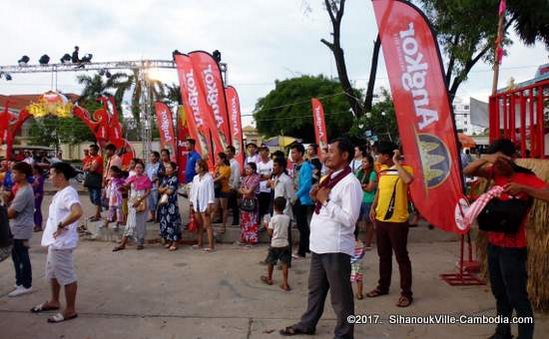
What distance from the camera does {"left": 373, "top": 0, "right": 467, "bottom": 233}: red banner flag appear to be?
4.81m

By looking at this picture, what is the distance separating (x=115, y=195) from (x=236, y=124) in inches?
165

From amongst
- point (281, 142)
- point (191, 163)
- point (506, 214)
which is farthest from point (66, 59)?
point (506, 214)

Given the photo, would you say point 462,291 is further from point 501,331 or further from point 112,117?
point 112,117

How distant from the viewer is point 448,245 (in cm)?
785

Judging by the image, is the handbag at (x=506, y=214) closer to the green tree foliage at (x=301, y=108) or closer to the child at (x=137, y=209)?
the child at (x=137, y=209)

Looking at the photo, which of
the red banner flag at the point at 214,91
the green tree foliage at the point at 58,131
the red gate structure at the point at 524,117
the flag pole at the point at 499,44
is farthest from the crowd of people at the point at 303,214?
the green tree foliage at the point at 58,131

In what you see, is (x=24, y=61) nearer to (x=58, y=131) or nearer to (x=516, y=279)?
(x=58, y=131)

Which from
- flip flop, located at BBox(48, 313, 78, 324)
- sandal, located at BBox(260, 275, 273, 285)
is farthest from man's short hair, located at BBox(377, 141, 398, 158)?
flip flop, located at BBox(48, 313, 78, 324)

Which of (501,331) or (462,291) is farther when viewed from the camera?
(462,291)

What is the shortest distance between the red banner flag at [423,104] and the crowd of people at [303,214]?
239mm

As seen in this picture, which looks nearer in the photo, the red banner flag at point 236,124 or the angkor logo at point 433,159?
the angkor logo at point 433,159

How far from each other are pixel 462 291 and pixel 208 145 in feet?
18.7

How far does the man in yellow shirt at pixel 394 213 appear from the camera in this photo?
4826 mm

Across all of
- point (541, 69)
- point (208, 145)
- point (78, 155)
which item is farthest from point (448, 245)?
point (78, 155)
